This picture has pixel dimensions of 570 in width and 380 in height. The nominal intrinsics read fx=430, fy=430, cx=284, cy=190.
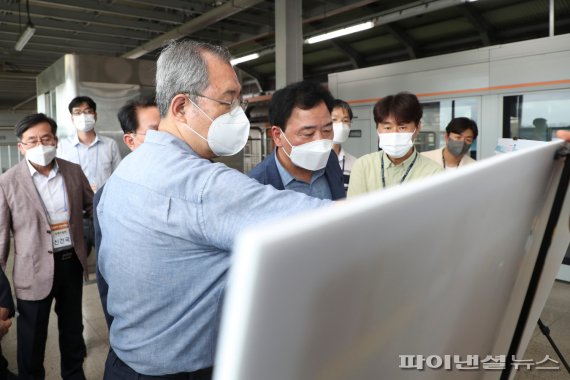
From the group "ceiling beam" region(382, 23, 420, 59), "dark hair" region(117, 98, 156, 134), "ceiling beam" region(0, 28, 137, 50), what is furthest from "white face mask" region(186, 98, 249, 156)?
"ceiling beam" region(0, 28, 137, 50)

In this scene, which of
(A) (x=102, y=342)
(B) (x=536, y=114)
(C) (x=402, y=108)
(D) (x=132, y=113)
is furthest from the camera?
(B) (x=536, y=114)

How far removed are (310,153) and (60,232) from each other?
61.8 inches

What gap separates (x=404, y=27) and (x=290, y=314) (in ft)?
31.3

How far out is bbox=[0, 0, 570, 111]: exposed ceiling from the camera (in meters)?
6.81

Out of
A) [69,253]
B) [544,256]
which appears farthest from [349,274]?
[69,253]

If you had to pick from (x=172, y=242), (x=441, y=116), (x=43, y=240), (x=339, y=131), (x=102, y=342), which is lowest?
(x=102, y=342)

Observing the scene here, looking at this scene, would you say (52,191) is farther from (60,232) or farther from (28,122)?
(28,122)

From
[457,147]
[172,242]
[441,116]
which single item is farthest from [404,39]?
[172,242]

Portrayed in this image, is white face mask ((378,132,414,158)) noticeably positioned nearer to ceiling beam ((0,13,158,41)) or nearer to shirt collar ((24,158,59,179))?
shirt collar ((24,158,59,179))

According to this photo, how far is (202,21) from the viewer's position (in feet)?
23.3

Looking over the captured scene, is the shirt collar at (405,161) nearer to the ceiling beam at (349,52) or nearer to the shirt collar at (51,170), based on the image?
the shirt collar at (51,170)

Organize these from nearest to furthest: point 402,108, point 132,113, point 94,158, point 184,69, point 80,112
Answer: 1. point 184,69
2. point 402,108
3. point 132,113
4. point 80,112
5. point 94,158

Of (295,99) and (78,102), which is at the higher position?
(78,102)

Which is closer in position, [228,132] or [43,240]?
[228,132]
